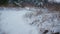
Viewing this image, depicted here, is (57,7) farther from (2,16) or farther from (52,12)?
(2,16)

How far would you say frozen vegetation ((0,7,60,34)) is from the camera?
2238 mm

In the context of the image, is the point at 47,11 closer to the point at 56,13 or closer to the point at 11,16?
the point at 56,13

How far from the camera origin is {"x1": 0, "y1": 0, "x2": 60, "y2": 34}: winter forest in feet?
7.34

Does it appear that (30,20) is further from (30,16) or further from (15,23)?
(15,23)

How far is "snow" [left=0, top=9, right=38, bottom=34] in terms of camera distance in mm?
2232

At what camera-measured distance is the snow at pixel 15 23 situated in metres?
2.23

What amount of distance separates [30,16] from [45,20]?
20 centimetres

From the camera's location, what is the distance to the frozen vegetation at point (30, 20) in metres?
2.24

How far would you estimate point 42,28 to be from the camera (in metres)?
2.24

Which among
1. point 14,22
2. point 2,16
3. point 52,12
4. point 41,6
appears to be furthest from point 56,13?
point 2,16

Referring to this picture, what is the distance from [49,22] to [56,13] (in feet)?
0.47

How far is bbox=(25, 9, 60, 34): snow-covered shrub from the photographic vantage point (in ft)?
7.38

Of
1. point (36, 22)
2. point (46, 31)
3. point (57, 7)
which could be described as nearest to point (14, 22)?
point (36, 22)

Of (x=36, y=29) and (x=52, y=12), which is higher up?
(x=52, y=12)
